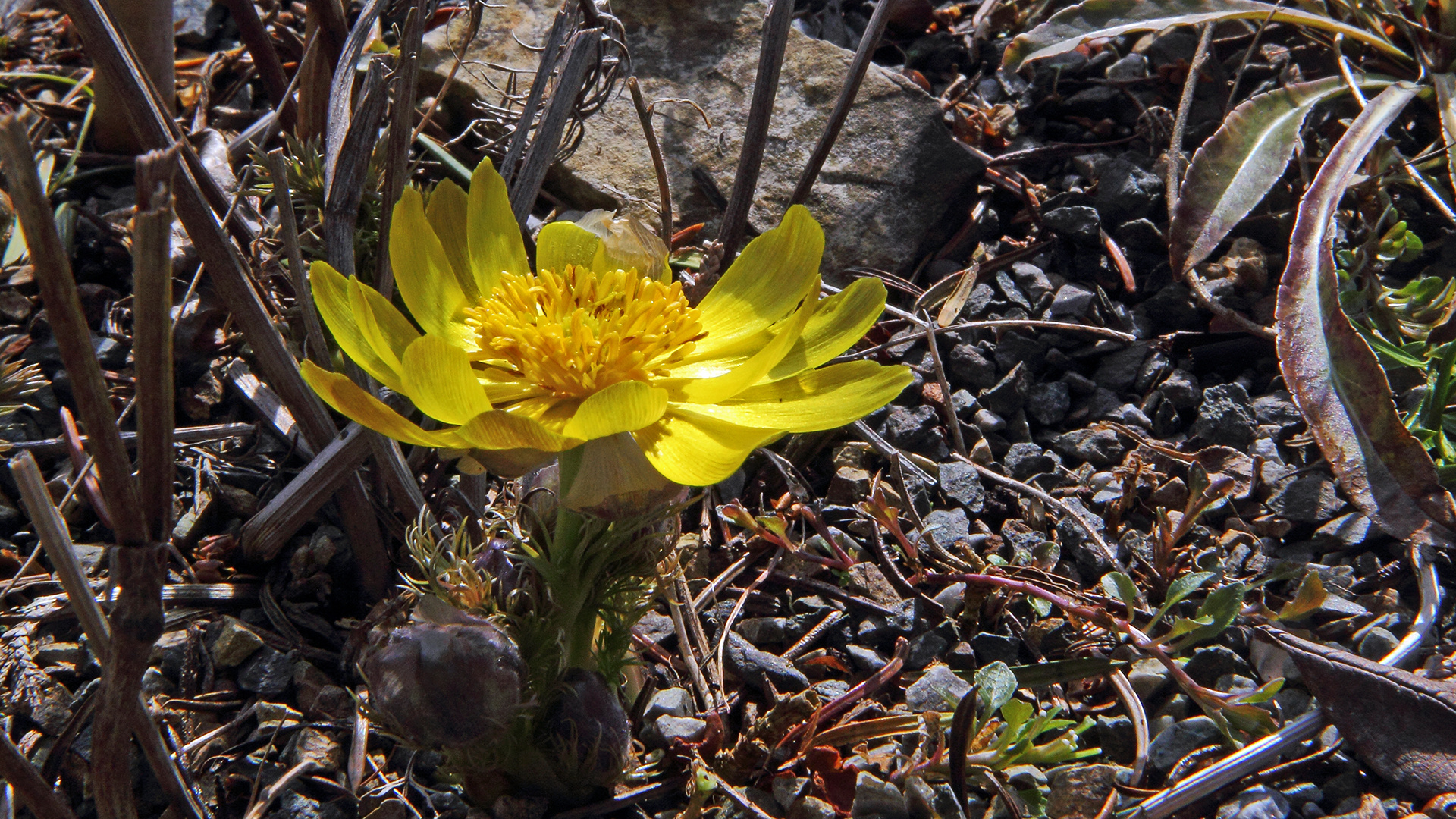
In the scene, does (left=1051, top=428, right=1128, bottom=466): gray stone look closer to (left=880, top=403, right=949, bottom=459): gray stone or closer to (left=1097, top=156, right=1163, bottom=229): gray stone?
(left=880, top=403, right=949, bottom=459): gray stone

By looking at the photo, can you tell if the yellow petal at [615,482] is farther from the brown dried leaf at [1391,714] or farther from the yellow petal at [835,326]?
the brown dried leaf at [1391,714]

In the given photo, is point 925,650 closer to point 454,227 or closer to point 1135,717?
point 1135,717

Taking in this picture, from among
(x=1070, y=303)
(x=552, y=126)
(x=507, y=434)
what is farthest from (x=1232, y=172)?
(x=507, y=434)

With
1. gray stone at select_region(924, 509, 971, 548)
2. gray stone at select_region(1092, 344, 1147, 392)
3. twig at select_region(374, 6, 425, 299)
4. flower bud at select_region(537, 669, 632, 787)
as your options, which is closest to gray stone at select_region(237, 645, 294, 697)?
flower bud at select_region(537, 669, 632, 787)

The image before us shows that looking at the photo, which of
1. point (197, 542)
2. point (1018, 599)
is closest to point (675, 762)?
point (1018, 599)

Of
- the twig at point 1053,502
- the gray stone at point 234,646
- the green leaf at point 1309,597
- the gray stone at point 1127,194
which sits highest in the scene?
the gray stone at point 1127,194

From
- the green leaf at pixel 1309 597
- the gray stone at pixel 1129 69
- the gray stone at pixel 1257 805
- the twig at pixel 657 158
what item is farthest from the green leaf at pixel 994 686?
the gray stone at pixel 1129 69
